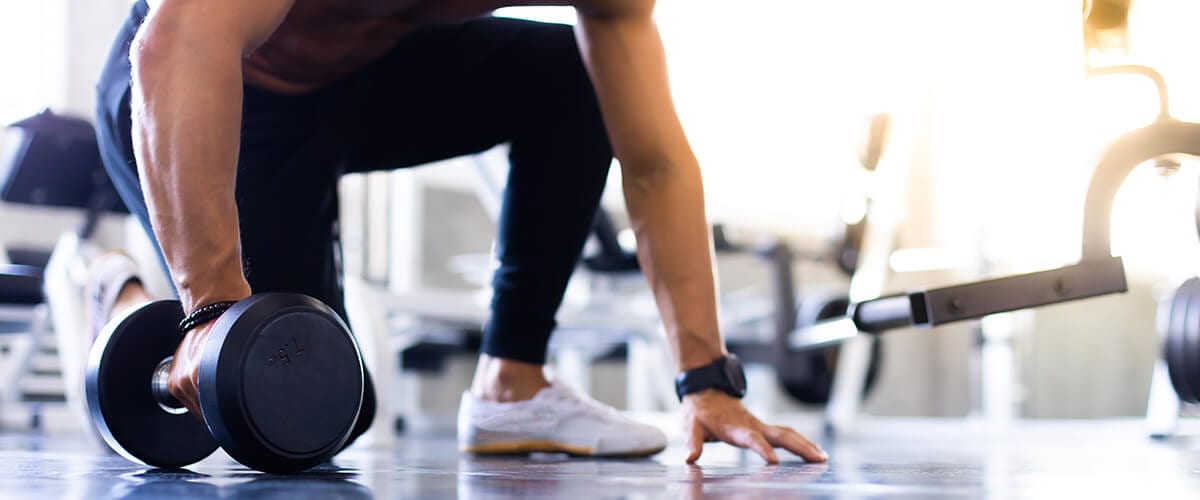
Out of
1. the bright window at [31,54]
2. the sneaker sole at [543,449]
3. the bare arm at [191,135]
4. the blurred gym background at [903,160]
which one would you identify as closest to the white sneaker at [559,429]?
the sneaker sole at [543,449]

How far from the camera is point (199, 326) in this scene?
2.78ft

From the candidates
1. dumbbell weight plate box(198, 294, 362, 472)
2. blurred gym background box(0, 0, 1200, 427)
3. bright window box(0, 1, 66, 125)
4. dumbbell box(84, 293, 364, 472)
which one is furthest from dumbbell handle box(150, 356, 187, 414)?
bright window box(0, 1, 66, 125)

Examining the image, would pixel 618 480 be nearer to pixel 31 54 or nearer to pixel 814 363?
pixel 814 363

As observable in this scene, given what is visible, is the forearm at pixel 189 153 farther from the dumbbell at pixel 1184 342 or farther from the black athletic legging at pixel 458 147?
the dumbbell at pixel 1184 342

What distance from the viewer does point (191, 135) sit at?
0.86m

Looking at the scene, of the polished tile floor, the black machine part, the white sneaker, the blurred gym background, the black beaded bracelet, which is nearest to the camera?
the polished tile floor

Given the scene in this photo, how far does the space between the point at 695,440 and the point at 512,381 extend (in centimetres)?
31

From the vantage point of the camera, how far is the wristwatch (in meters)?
1.17

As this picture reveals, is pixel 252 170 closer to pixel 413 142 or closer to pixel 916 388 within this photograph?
pixel 413 142

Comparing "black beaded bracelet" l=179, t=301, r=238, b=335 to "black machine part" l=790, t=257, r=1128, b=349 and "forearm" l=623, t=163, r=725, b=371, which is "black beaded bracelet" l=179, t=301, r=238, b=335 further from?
"black machine part" l=790, t=257, r=1128, b=349

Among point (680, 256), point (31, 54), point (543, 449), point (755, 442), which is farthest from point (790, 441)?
point (31, 54)

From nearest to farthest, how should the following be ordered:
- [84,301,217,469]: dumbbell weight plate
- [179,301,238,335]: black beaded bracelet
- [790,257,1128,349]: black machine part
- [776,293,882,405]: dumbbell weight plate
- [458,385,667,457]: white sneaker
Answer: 1. [179,301,238,335]: black beaded bracelet
2. [84,301,217,469]: dumbbell weight plate
3. [790,257,1128,349]: black machine part
4. [458,385,667,457]: white sneaker
5. [776,293,882,405]: dumbbell weight plate

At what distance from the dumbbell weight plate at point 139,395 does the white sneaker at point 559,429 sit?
409mm

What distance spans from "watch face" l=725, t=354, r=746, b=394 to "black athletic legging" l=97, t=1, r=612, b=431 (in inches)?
11.3
